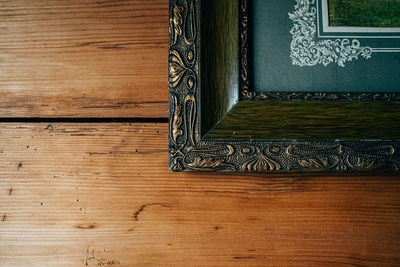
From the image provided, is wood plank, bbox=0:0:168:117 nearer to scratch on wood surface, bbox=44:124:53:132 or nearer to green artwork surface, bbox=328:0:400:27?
scratch on wood surface, bbox=44:124:53:132

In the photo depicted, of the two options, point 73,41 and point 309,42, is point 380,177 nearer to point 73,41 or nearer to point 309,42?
point 309,42

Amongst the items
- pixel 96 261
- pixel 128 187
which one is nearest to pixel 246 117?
pixel 128 187

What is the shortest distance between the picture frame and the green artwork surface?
10cm

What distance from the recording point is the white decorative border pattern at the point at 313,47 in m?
0.37

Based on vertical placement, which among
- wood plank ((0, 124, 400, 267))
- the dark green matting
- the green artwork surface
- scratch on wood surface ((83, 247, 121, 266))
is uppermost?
the green artwork surface

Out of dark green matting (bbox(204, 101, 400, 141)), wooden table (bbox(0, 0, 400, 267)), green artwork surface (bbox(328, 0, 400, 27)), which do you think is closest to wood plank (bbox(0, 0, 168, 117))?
wooden table (bbox(0, 0, 400, 267))

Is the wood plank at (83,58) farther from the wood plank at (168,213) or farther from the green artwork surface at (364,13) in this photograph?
the green artwork surface at (364,13)

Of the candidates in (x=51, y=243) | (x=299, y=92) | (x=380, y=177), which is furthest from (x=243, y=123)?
(x=51, y=243)

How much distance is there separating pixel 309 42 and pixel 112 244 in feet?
1.31

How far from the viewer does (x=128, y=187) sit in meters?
0.39

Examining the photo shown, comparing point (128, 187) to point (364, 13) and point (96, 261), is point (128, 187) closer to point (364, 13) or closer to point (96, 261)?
point (96, 261)

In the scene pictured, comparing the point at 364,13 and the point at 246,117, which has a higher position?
the point at 364,13

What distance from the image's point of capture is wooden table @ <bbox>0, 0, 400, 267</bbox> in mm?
383

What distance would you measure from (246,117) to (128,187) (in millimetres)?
196
